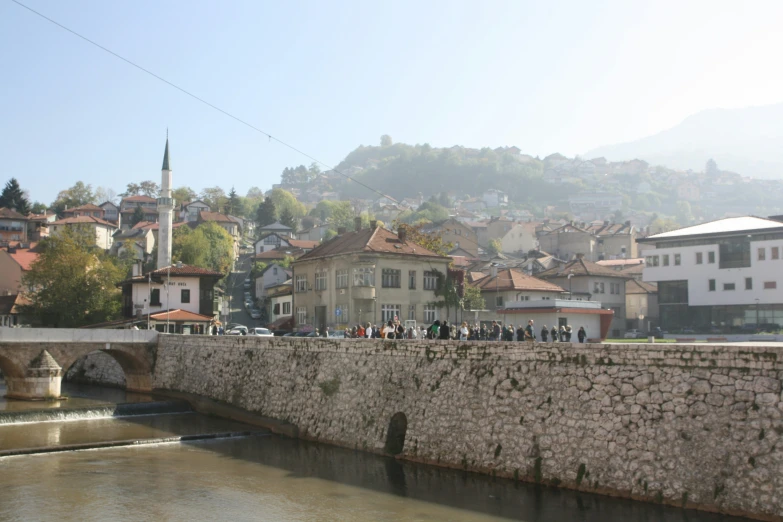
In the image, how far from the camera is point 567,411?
20859mm

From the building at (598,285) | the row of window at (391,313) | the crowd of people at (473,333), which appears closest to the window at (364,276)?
the row of window at (391,313)

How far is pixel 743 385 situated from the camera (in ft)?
57.3

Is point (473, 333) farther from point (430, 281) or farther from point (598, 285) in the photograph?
point (598, 285)

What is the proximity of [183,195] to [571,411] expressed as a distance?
152551 millimetres

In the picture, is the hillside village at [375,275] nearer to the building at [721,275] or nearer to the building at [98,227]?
the building at [98,227]

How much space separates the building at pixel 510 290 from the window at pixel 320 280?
12.7 meters

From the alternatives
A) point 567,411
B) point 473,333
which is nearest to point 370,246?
point 473,333

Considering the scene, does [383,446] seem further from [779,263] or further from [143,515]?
[779,263]

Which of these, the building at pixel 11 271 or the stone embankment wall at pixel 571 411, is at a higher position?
the building at pixel 11 271

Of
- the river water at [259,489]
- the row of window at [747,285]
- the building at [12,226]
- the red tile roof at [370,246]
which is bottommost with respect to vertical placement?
the river water at [259,489]

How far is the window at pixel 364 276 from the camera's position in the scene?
4850 centimetres

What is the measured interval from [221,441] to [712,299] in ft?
143

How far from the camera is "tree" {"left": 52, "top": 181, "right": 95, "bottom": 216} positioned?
14712cm

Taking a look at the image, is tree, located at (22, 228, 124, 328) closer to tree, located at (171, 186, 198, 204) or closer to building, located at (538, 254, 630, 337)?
building, located at (538, 254, 630, 337)
